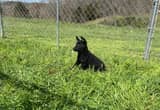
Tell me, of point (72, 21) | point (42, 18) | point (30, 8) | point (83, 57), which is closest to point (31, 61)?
point (83, 57)

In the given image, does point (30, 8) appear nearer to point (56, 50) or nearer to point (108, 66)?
point (56, 50)

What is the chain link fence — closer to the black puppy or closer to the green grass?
the green grass

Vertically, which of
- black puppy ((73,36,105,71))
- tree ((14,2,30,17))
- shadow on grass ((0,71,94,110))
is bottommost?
shadow on grass ((0,71,94,110))

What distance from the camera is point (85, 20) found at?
16438 millimetres

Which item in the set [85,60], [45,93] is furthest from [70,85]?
[85,60]

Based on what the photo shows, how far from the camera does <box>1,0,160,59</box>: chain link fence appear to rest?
10467 millimetres

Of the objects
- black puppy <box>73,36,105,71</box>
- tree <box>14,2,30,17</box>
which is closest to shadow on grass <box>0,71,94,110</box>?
black puppy <box>73,36,105,71</box>

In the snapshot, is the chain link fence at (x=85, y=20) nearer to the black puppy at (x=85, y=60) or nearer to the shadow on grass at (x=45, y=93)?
the black puppy at (x=85, y=60)

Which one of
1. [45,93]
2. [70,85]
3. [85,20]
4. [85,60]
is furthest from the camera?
[85,20]

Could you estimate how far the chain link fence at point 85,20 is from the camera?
1047cm

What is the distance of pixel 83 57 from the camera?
588cm

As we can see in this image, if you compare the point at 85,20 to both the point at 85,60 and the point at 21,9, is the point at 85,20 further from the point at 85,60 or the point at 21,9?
the point at 85,60

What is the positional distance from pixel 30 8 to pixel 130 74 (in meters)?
7.99

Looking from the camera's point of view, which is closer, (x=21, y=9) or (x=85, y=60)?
(x=85, y=60)
